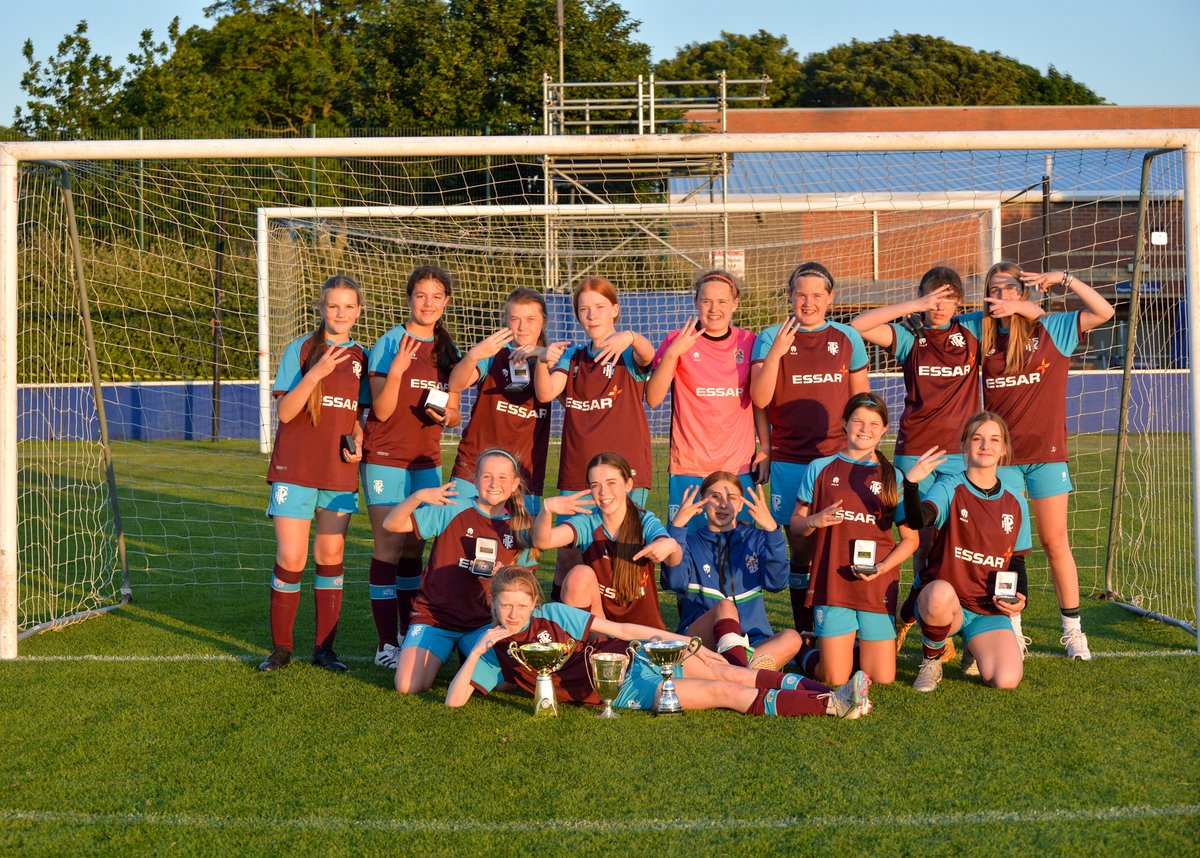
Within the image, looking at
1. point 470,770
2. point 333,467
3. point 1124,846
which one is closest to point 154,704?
point 333,467

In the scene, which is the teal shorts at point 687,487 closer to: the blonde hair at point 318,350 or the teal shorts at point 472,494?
the teal shorts at point 472,494

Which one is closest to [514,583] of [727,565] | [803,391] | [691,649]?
[691,649]

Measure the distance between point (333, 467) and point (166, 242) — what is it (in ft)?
31.0

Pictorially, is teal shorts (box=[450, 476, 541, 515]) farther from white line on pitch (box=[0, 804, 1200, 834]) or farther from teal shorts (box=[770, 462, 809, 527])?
white line on pitch (box=[0, 804, 1200, 834])

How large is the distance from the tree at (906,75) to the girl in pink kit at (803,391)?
36.2 m

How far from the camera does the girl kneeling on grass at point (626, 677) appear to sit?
4.17m

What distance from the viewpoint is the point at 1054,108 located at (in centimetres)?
2841

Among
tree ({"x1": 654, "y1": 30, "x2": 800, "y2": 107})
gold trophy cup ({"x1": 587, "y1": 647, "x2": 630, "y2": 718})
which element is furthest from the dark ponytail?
tree ({"x1": 654, "y1": 30, "x2": 800, "y2": 107})

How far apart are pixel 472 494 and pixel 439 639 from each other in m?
0.68

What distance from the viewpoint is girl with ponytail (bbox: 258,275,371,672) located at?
4.92 meters

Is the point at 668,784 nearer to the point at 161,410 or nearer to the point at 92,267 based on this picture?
the point at 92,267

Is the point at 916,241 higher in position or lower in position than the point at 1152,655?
higher

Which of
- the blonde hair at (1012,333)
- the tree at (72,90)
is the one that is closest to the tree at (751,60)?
the tree at (72,90)

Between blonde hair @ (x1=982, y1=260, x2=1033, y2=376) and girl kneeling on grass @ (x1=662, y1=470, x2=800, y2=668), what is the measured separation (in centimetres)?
143
